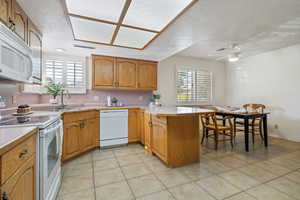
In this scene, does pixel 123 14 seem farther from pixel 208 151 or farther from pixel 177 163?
pixel 208 151

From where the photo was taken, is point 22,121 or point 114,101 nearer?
point 22,121

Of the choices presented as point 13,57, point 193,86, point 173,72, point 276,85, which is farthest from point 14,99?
point 276,85

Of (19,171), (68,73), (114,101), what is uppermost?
(68,73)

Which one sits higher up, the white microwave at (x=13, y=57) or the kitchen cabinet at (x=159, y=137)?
the white microwave at (x=13, y=57)

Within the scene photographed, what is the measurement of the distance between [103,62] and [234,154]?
344 cm

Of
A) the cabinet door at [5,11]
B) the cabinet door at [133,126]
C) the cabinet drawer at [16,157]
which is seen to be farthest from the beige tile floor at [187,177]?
the cabinet door at [5,11]

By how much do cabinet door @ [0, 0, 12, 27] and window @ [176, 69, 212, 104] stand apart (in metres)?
3.84

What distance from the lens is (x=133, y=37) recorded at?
2453 millimetres

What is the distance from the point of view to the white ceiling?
5.34 feet

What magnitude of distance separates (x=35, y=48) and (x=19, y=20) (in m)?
0.55

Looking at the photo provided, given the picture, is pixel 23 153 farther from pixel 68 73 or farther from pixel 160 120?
pixel 68 73

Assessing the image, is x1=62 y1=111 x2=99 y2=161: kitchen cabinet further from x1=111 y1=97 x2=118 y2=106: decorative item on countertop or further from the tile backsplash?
the tile backsplash

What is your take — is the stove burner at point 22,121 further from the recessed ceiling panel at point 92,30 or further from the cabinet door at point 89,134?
the recessed ceiling panel at point 92,30

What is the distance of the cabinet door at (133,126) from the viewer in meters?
3.29
